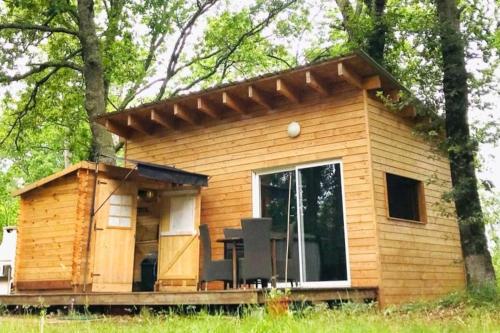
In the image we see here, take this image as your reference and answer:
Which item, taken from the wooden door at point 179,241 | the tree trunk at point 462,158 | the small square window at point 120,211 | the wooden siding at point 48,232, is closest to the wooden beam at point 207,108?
the wooden door at point 179,241

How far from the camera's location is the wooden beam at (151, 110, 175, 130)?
888cm

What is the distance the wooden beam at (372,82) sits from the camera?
707cm

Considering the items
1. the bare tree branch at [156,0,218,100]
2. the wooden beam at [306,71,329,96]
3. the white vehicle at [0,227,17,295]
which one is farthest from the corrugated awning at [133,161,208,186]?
the bare tree branch at [156,0,218,100]

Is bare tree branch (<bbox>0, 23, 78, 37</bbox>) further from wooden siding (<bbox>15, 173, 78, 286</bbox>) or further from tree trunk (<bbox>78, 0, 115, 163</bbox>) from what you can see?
wooden siding (<bbox>15, 173, 78, 286</bbox>)

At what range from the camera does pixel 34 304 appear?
672 cm

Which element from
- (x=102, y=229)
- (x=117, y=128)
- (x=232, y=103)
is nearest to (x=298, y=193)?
(x=232, y=103)

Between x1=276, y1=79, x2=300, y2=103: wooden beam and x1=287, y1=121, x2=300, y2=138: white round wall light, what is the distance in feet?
1.16

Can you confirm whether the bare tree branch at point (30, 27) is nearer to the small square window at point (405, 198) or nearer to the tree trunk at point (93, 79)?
the tree trunk at point (93, 79)

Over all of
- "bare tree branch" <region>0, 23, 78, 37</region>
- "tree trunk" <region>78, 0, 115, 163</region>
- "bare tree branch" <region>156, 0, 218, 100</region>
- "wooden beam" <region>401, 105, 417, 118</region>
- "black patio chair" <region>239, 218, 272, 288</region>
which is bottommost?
"black patio chair" <region>239, 218, 272, 288</region>

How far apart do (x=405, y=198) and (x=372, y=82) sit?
1.94 meters

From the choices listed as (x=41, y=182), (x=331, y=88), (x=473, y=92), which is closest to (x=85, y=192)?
(x=41, y=182)

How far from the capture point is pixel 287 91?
24.7 ft

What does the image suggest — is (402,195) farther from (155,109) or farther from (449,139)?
(155,109)

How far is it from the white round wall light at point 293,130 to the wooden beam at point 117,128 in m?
3.61
